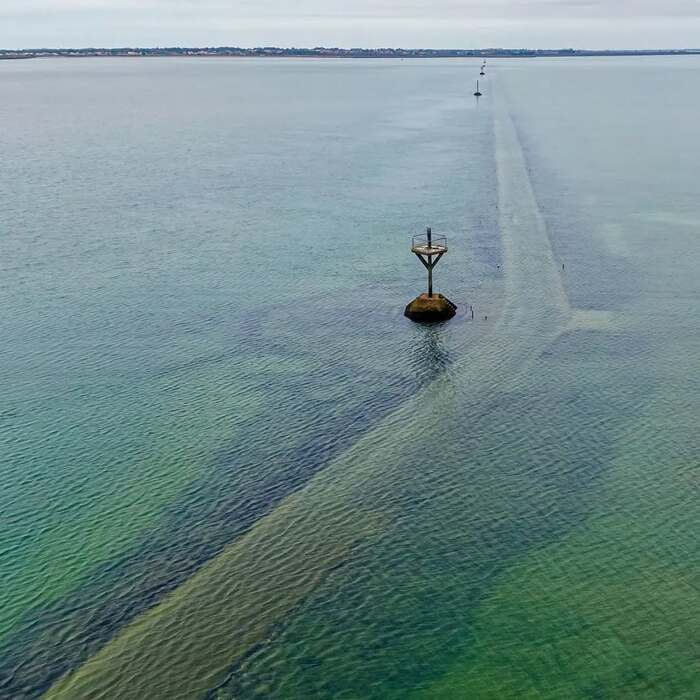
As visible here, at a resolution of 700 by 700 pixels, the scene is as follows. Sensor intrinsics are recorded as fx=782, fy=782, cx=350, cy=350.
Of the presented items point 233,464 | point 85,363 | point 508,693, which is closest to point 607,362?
point 233,464

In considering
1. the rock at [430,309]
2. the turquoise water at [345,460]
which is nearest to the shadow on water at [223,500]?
the turquoise water at [345,460]

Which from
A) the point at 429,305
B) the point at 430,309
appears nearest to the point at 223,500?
the point at 430,309

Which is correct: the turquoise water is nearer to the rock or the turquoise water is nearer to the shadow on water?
the shadow on water

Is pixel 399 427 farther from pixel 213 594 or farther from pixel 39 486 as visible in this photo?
pixel 39 486

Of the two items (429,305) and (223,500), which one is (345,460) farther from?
(429,305)

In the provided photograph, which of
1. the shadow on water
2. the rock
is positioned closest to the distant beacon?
the rock

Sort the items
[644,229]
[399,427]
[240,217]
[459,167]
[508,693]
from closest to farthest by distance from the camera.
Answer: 1. [508,693]
2. [399,427]
3. [644,229]
4. [240,217]
5. [459,167]
